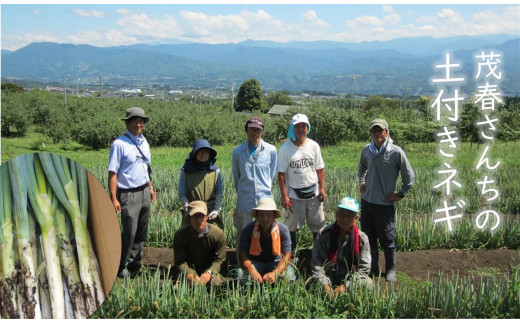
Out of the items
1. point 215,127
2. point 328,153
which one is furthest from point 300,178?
point 215,127

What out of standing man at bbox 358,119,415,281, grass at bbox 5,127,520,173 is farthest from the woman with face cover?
grass at bbox 5,127,520,173

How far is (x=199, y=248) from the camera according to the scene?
372 cm

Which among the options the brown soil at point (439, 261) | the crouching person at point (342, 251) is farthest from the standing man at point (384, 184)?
the crouching person at point (342, 251)

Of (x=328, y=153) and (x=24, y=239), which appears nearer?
(x=24, y=239)

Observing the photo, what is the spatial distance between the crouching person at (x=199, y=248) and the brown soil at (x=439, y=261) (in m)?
0.74

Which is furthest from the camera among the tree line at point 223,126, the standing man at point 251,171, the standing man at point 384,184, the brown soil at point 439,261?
the tree line at point 223,126

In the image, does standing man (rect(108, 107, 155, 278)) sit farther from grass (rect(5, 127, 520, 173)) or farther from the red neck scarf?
grass (rect(5, 127, 520, 173))

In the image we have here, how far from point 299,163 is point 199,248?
1.26 m

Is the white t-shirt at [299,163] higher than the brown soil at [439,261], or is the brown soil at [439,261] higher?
the white t-shirt at [299,163]

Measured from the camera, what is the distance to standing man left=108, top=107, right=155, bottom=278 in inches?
157

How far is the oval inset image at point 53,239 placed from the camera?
2020 millimetres

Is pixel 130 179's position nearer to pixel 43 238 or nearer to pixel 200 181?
pixel 200 181

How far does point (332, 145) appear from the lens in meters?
23.0

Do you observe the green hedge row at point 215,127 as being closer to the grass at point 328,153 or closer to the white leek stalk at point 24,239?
the grass at point 328,153
